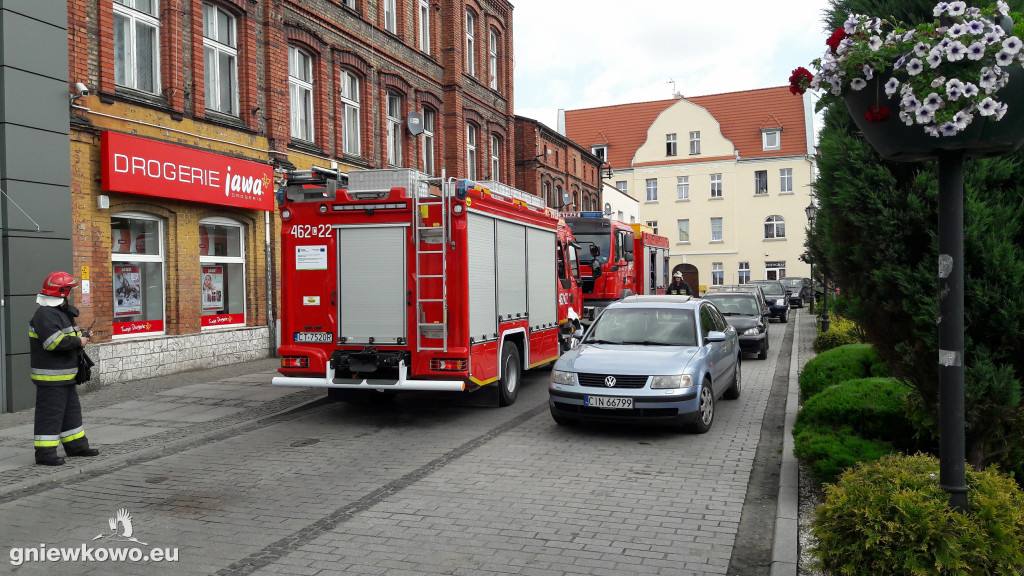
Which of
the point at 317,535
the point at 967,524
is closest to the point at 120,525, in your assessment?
the point at 317,535

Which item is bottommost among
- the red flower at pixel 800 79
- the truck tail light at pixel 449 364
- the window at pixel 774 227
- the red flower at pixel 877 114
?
the truck tail light at pixel 449 364

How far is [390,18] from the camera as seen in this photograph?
22281mm

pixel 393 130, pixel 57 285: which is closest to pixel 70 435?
pixel 57 285

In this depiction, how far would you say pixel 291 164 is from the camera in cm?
1708

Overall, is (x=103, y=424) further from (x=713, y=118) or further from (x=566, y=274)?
(x=713, y=118)

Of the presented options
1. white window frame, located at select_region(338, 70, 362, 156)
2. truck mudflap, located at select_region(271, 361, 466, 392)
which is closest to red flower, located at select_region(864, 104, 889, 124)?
truck mudflap, located at select_region(271, 361, 466, 392)

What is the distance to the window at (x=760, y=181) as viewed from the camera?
184 ft

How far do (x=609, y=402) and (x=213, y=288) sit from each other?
991cm

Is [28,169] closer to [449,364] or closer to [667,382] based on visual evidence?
[449,364]

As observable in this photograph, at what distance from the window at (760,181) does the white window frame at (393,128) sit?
3989 centimetres

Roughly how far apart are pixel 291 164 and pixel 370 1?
21.5 ft

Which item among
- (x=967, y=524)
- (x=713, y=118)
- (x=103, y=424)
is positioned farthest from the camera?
(x=713, y=118)

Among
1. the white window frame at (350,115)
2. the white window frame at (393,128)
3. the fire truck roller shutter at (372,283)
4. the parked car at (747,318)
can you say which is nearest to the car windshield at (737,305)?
the parked car at (747,318)

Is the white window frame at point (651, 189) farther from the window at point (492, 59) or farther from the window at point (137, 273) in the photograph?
the window at point (137, 273)
